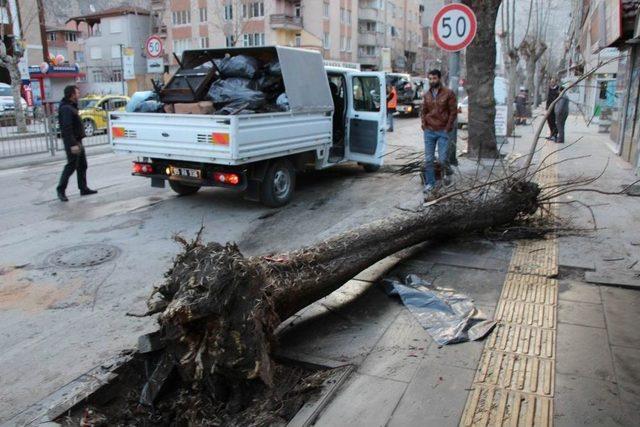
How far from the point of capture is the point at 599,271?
527 centimetres

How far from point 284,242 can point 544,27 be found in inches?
1344

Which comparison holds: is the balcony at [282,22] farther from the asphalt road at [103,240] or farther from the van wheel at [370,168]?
the van wheel at [370,168]

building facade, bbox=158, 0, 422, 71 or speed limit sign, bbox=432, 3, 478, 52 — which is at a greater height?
building facade, bbox=158, 0, 422, 71

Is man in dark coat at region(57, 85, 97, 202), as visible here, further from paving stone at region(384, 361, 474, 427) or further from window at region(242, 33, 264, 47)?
window at region(242, 33, 264, 47)

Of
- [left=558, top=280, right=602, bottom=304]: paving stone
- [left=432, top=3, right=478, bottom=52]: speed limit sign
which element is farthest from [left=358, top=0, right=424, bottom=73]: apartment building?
[left=558, top=280, right=602, bottom=304]: paving stone

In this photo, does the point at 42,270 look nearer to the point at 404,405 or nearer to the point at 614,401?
the point at 404,405

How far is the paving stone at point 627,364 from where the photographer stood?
3330 mm

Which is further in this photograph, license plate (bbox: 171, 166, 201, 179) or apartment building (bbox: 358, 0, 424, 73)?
apartment building (bbox: 358, 0, 424, 73)

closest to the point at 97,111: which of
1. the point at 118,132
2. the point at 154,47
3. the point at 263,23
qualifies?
the point at 154,47

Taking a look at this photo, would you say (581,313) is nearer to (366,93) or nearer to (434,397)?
(434,397)

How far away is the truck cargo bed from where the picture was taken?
7.39 m

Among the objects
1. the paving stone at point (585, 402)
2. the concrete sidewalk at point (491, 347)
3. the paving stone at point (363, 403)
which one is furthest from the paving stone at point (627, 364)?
the paving stone at point (363, 403)

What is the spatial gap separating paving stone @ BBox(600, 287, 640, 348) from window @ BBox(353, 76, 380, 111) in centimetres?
638

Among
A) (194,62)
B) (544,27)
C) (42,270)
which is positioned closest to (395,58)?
(544,27)
